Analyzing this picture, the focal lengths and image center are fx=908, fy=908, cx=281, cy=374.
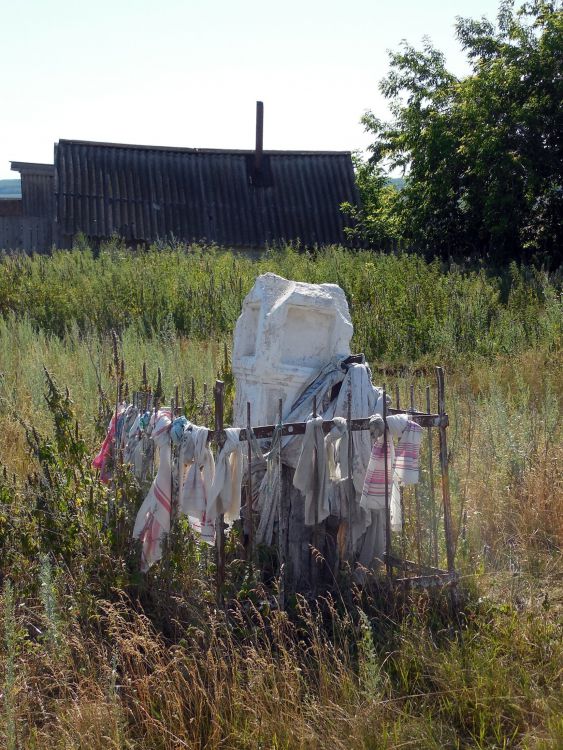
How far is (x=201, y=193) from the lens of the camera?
2122 cm

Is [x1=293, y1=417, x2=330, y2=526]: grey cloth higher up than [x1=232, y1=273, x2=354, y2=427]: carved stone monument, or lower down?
lower down

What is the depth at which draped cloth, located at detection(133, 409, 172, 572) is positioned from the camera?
4250 mm

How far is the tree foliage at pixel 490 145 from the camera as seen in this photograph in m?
16.3

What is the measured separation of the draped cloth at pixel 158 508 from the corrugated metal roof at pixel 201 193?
15.8m

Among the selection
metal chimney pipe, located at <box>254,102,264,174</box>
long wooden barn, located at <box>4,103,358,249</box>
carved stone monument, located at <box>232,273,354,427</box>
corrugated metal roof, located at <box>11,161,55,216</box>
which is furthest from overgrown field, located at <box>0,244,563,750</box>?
corrugated metal roof, located at <box>11,161,55,216</box>

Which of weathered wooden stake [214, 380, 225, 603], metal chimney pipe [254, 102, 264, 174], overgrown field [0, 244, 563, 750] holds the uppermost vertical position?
metal chimney pipe [254, 102, 264, 174]

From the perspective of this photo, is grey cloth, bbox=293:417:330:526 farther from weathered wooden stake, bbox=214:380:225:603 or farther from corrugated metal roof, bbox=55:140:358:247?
corrugated metal roof, bbox=55:140:358:247

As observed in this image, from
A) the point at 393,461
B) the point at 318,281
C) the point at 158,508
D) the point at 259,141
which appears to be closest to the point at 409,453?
the point at 393,461

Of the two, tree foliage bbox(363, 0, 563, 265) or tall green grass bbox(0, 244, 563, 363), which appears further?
tree foliage bbox(363, 0, 563, 265)

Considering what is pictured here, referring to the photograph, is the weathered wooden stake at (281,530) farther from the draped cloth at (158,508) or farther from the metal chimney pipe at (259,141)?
the metal chimney pipe at (259,141)

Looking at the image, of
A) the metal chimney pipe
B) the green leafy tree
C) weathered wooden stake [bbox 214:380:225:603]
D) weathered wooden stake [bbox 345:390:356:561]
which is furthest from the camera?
the metal chimney pipe

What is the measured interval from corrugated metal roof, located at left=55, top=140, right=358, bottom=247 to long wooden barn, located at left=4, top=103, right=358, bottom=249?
23 mm

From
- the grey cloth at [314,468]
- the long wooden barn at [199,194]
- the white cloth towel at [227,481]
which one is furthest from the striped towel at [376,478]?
the long wooden barn at [199,194]

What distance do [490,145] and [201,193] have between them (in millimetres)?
7632
